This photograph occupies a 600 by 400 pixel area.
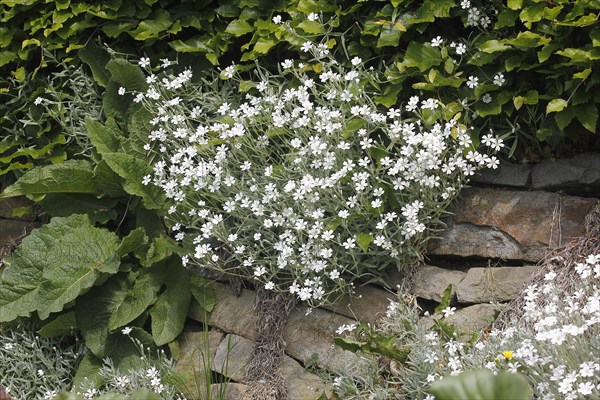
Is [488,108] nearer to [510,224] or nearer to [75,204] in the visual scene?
[510,224]

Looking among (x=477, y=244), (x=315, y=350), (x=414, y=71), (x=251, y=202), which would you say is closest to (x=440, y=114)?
(x=414, y=71)

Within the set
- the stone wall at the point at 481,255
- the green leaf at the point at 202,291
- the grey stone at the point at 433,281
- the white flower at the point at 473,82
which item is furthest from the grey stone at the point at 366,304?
the white flower at the point at 473,82

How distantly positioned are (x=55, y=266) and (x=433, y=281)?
198 cm

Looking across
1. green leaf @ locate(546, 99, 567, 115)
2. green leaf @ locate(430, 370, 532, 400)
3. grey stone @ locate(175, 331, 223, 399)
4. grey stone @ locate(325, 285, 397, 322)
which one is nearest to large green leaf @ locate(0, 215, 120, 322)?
grey stone @ locate(175, 331, 223, 399)

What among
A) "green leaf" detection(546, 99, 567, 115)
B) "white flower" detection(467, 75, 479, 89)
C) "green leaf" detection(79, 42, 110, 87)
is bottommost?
"green leaf" detection(79, 42, 110, 87)

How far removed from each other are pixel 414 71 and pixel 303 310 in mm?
1306

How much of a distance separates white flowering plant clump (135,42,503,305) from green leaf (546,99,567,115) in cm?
29

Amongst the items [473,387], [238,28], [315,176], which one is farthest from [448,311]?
[238,28]

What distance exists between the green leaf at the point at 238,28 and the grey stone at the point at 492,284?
1.83m

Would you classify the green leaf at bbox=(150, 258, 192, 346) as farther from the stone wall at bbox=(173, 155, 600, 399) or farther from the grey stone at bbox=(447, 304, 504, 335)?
the grey stone at bbox=(447, 304, 504, 335)

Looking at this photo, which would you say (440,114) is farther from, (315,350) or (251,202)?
(315,350)

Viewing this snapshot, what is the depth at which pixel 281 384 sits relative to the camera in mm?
4109

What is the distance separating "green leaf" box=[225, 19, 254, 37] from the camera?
15.5ft

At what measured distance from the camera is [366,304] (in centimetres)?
415
